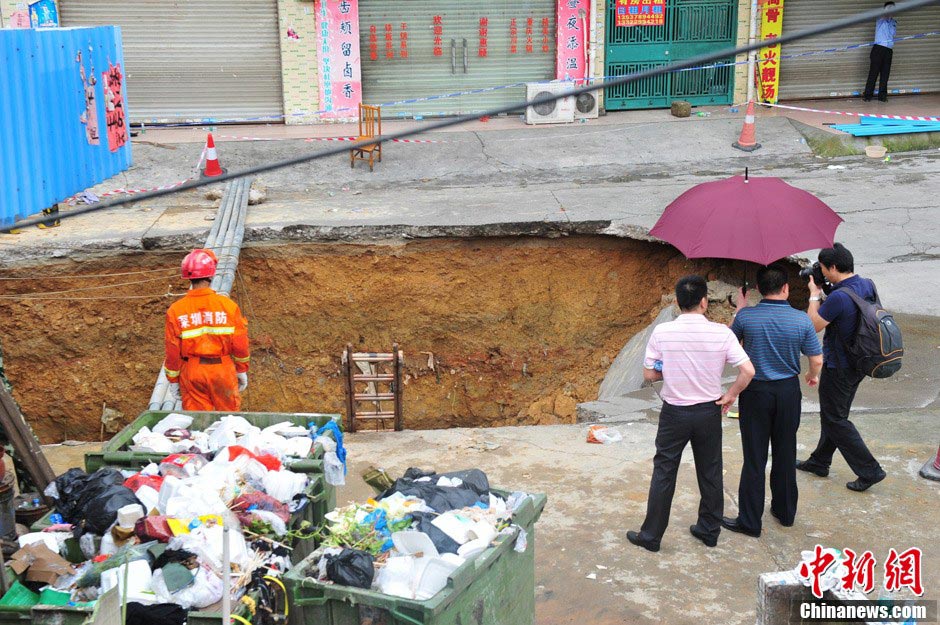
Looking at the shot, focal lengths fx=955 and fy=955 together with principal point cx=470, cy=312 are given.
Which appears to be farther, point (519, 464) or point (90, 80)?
point (90, 80)

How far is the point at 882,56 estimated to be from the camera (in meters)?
17.4

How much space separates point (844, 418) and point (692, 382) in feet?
4.96

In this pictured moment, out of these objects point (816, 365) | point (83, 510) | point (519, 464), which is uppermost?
point (816, 365)

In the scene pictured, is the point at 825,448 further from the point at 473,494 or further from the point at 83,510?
the point at 83,510

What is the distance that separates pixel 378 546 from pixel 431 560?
1.09 feet

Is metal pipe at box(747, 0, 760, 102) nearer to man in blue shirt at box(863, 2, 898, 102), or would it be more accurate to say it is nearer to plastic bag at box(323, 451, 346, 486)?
man in blue shirt at box(863, 2, 898, 102)

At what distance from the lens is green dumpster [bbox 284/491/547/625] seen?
4164mm

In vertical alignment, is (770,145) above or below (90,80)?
below

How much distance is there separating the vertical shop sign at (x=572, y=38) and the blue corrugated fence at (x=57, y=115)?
24.9 ft

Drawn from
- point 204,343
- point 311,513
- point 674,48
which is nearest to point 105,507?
point 311,513

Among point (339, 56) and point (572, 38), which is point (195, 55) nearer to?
point (339, 56)

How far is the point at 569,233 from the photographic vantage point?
12.1m

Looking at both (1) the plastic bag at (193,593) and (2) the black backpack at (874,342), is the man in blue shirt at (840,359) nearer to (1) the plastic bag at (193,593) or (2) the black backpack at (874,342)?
(2) the black backpack at (874,342)

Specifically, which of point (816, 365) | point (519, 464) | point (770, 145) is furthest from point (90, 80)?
point (816, 365)
